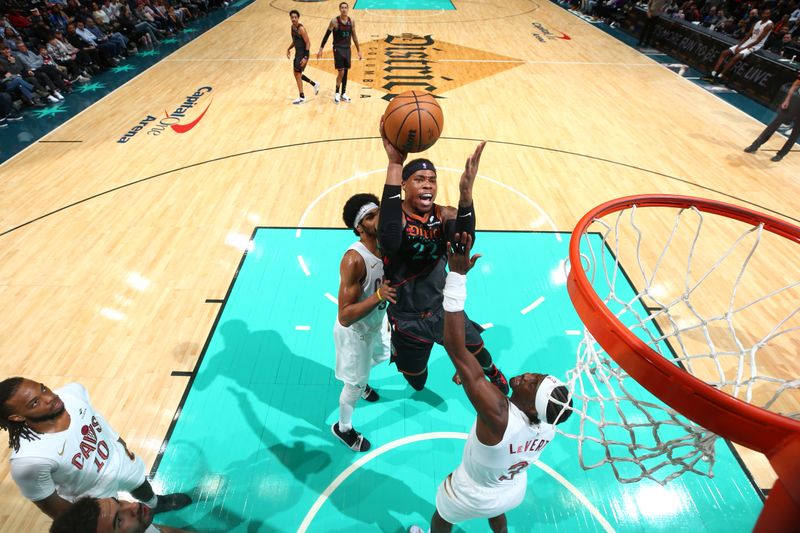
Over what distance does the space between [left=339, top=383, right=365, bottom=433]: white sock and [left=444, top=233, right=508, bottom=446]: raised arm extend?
4.26 ft

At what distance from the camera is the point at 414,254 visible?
2.74 meters

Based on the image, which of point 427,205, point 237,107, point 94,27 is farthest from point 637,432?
point 94,27

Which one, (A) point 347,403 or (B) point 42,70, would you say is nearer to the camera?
(A) point 347,403

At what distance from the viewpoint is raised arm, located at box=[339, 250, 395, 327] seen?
8.47 feet

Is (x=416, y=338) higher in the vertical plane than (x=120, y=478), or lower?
higher

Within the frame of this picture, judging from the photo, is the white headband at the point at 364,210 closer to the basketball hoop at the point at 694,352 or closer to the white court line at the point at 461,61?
the basketball hoop at the point at 694,352

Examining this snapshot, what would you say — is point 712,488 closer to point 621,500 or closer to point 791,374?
point 621,500

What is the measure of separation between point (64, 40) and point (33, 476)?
12.4 meters

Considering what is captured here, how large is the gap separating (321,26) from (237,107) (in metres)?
7.65

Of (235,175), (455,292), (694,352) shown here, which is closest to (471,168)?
(455,292)

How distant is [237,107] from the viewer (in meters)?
9.18

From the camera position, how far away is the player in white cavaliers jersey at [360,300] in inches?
103

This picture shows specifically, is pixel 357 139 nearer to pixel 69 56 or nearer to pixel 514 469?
pixel 514 469

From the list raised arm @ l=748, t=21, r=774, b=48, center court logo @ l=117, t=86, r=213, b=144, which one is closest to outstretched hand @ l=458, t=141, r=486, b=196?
center court logo @ l=117, t=86, r=213, b=144
